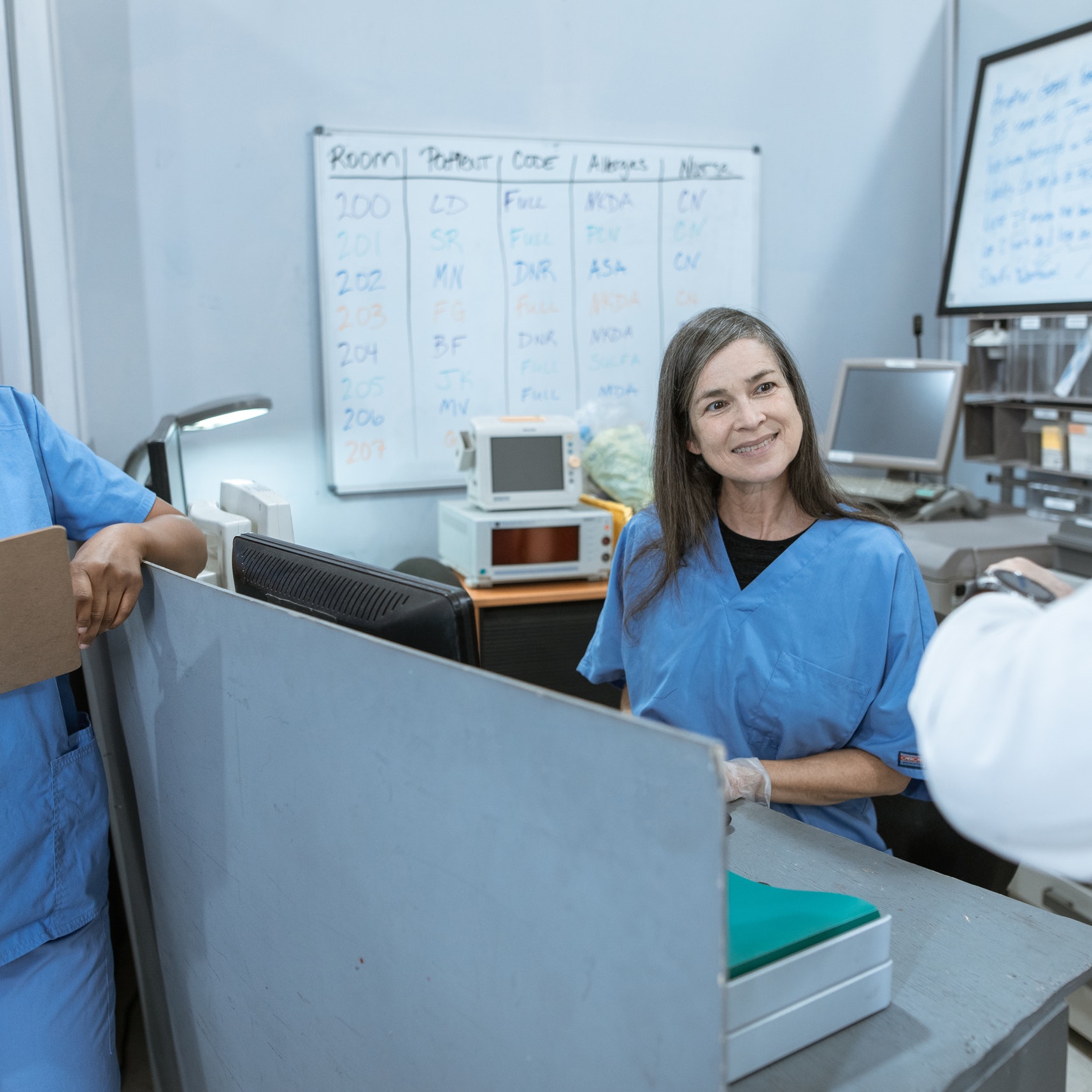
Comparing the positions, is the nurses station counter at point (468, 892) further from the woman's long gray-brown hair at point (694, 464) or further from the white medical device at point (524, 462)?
the white medical device at point (524, 462)

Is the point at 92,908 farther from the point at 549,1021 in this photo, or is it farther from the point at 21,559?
the point at 549,1021

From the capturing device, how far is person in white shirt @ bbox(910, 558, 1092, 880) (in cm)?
50

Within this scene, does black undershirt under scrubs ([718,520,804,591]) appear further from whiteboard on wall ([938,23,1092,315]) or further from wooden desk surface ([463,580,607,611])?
whiteboard on wall ([938,23,1092,315])

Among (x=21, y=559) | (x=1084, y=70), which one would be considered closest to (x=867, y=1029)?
(x=21, y=559)

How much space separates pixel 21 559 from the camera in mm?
870

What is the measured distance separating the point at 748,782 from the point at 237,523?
2.86 feet

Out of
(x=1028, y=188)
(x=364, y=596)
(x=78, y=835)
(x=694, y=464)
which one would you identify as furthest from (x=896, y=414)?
(x=78, y=835)

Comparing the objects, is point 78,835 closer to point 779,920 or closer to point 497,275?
point 779,920

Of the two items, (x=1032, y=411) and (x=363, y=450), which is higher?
(x=1032, y=411)

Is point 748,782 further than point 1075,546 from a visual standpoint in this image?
No

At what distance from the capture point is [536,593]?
2660 millimetres

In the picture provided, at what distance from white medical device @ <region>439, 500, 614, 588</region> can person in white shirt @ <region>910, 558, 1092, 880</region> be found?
211cm

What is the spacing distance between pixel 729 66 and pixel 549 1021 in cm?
327

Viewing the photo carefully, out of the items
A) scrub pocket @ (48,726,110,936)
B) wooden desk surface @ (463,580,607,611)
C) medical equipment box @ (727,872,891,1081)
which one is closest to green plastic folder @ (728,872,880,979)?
medical equipment box @ (727,872,891,1081)
